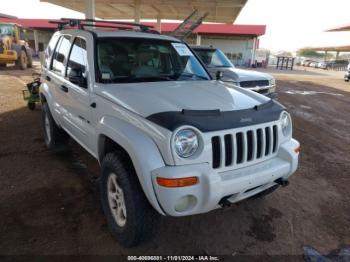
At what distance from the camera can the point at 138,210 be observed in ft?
8.23

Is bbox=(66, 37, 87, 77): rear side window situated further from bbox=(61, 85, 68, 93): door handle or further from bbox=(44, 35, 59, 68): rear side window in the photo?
bbox=(44, 35, 59, 68): rear side window

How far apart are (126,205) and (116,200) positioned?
1.12 ft

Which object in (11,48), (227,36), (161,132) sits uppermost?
(227,36)

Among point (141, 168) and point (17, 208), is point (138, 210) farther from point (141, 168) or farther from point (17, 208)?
point (17, 208)

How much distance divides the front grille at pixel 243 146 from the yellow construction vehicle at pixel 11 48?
17.8 m

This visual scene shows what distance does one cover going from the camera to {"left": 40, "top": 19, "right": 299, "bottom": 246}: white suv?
7.57 feet

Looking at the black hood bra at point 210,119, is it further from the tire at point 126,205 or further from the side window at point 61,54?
the side window at point 61,54

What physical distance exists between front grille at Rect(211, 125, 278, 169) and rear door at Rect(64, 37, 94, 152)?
60.4 inches

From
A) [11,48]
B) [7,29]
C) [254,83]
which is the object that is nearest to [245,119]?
[254,83]

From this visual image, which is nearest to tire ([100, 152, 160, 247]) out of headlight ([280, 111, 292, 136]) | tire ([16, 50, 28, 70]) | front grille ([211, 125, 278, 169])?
front grille ([211, 125, 278, 169])

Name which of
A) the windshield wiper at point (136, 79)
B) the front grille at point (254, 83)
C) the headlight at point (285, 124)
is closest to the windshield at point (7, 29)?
the front grille at point (254, 83)

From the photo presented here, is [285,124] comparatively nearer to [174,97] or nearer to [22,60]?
[174,97]

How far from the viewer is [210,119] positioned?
8.07ft

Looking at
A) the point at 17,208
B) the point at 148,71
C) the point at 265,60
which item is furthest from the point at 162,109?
the point at 265,60
